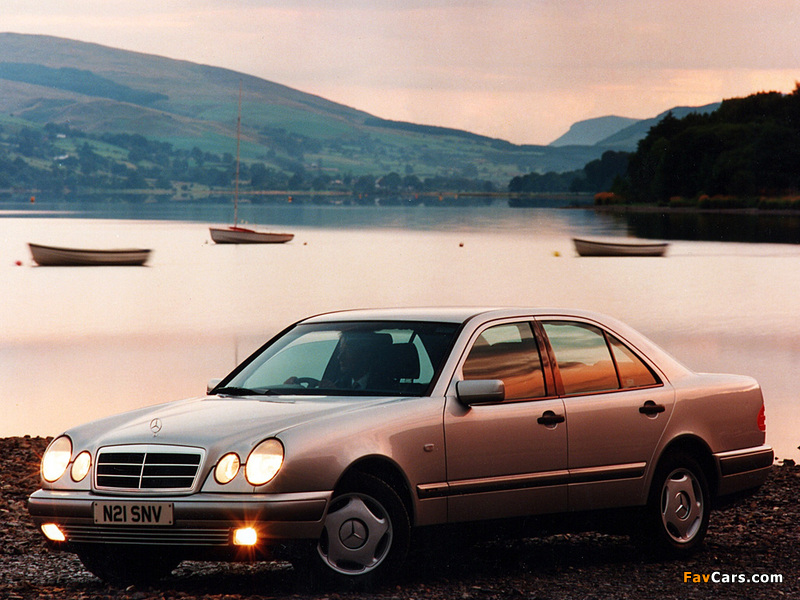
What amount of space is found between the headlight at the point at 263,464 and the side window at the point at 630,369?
2.74 m

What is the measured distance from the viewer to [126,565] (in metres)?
7.40

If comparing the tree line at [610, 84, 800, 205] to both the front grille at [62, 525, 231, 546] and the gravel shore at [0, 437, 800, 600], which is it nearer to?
the gravel shore at [0, 437, 800, 600]

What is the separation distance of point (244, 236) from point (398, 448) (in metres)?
115

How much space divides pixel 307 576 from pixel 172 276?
75.3 metres

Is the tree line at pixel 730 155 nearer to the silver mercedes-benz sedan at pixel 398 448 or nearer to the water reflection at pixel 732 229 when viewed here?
the water reflection at pixel 732 229

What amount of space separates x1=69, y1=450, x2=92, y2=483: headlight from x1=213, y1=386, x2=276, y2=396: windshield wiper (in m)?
1.16

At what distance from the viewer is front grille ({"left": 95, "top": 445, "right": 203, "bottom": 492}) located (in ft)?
21.8

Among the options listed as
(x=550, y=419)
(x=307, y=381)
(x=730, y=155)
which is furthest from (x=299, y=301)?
(x=730, y=155)

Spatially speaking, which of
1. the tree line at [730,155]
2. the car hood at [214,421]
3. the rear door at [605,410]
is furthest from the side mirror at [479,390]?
the tree line at [730,155]

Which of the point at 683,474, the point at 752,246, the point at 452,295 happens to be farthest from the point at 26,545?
the point at 752,246

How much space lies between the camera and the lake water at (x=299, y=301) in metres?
27.4

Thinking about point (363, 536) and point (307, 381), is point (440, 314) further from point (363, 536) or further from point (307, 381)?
point (363, 536)

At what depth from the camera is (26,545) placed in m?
9.16

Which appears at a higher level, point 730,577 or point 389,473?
point 389,473
